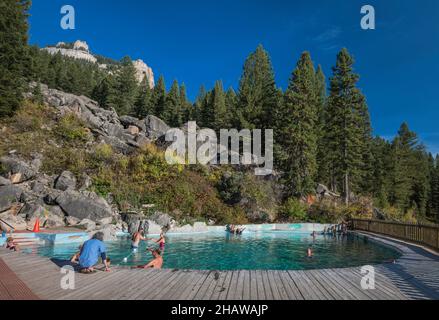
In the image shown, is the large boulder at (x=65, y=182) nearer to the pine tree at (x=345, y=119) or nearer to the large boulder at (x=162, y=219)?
the large boulder at (x=162, y=219)

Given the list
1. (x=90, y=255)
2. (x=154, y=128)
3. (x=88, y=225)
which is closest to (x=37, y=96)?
(x=154, y=128)

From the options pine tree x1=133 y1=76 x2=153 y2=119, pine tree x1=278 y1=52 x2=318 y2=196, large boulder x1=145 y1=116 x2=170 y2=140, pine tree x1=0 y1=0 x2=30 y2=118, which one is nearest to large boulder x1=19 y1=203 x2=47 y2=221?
pine tree x1=0 y1=0 x2=30 y2=118

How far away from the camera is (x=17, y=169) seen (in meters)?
21.0

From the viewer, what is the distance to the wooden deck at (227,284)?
5977 millimetres

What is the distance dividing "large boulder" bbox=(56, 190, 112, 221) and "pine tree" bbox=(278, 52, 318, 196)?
19.3 meters

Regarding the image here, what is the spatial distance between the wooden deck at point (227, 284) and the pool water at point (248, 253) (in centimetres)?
429

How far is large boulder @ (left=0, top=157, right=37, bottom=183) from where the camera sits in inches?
816

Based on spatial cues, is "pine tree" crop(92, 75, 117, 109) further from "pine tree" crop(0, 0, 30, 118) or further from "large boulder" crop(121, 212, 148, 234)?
"large boulder" crop(121, 212, 148, 234)

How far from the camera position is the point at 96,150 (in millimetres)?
27156

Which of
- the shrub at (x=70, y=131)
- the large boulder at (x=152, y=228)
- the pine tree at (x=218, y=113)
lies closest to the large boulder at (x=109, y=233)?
the large boulder at (x=152, y=228)

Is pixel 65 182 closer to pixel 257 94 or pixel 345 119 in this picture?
pixel 257 94

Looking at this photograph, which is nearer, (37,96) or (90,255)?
(90,255)

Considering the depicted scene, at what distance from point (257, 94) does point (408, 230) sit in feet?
97.3
